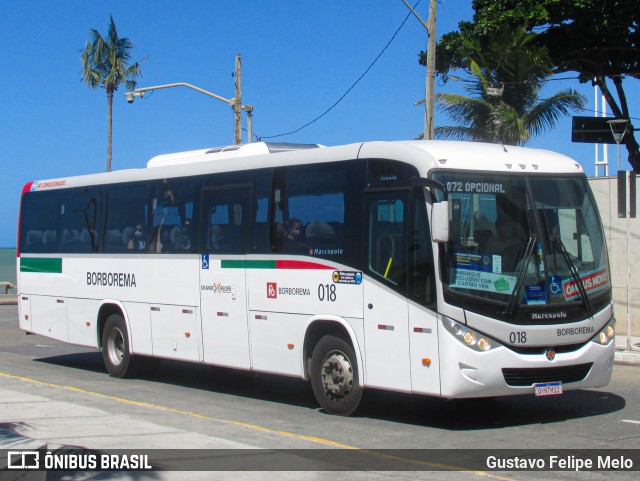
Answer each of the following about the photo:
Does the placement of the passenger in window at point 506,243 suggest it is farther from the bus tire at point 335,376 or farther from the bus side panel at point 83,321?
the bus side panel at point 83,321

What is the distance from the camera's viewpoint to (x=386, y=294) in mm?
11008

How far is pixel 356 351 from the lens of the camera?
11422mm

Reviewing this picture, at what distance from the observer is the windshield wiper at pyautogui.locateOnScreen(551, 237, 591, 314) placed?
10852 mm

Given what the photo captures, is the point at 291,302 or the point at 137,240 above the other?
the point at 137,240

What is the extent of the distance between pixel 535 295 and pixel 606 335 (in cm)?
127

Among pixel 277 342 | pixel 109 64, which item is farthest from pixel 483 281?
pixel 109 64

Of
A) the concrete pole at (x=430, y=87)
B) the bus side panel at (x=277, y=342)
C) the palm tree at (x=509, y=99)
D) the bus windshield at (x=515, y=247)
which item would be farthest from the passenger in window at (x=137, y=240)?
the palm tree at (x=509, y=99)

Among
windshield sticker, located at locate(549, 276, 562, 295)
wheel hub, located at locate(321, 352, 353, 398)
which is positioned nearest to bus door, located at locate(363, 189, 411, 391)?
wheel hub, located at locate(321, 352, 353, 398)

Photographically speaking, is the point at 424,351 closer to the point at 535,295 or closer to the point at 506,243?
the point at 535,295

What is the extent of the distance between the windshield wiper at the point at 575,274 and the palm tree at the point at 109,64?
45105 mm

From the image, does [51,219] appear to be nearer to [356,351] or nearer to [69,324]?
[69,324]

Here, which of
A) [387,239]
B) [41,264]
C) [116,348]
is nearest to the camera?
[387,239]

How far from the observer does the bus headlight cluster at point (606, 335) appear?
11102 mm

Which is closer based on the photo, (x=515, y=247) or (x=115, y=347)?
(x=515, y=247)
